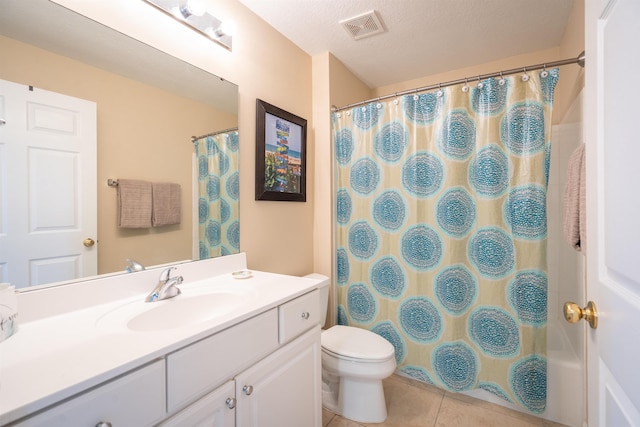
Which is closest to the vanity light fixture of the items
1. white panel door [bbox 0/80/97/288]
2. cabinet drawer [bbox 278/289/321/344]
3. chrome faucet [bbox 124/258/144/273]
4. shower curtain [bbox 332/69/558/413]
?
white panel door [bbox 0/80/97/288]

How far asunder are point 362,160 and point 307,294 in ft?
3.76

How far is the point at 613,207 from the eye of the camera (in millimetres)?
529

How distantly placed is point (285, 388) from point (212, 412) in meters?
0.33

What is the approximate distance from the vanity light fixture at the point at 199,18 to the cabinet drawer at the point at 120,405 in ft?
4.61

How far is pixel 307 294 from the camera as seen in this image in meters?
1.15

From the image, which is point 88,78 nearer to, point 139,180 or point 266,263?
point 139,180

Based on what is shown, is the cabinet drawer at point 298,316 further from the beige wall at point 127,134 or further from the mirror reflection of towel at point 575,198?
the mirror reflection of towel at point 575,198

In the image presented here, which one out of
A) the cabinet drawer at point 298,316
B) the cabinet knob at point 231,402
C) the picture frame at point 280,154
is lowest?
the cabinet knob at point 231,402

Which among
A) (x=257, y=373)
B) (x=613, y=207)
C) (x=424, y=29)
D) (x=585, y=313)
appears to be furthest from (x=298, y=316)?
(x=424, y=29)

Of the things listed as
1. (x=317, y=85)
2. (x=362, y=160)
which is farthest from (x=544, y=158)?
(x=317, y=85)

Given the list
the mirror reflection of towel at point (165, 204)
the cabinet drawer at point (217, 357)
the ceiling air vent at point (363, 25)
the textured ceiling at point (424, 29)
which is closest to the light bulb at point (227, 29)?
the textured ceiling at point (424, 29)

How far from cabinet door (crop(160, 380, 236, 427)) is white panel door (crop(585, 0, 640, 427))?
2.97 ft

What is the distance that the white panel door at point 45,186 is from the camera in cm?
79

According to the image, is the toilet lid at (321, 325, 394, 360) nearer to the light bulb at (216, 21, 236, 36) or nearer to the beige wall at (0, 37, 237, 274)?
the beige wall at (0, 37, 237, 274)
